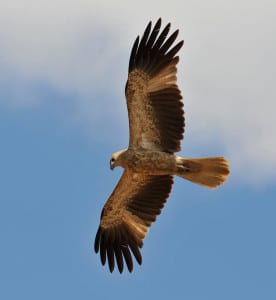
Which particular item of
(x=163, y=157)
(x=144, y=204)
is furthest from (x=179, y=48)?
(x=144, y=204)

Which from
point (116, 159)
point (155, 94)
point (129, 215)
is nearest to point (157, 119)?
point (155, 94)

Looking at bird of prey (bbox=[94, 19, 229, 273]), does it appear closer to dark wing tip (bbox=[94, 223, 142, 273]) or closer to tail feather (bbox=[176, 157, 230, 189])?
tail feather (bbox=[176, 157, 230, 189])

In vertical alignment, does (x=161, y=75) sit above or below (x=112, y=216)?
above

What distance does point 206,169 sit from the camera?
627 inches

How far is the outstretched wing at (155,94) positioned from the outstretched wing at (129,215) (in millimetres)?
818

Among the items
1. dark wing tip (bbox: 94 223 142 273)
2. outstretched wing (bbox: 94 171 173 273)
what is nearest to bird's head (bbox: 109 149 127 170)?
outstretched wing (bbox: 94 171 173 273)

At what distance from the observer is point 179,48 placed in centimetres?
1608

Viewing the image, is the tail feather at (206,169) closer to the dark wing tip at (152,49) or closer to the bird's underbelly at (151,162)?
the bird's underbelly at (151,162)

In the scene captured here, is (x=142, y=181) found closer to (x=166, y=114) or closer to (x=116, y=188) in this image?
(x=116, y=188)

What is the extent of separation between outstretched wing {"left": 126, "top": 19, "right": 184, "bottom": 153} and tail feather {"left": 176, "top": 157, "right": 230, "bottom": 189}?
1.25 feet

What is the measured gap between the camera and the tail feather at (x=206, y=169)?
52.1 feet

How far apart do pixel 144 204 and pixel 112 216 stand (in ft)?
2.16

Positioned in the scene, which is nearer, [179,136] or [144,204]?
[179,136]

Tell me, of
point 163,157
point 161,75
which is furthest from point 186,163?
point 161,75
